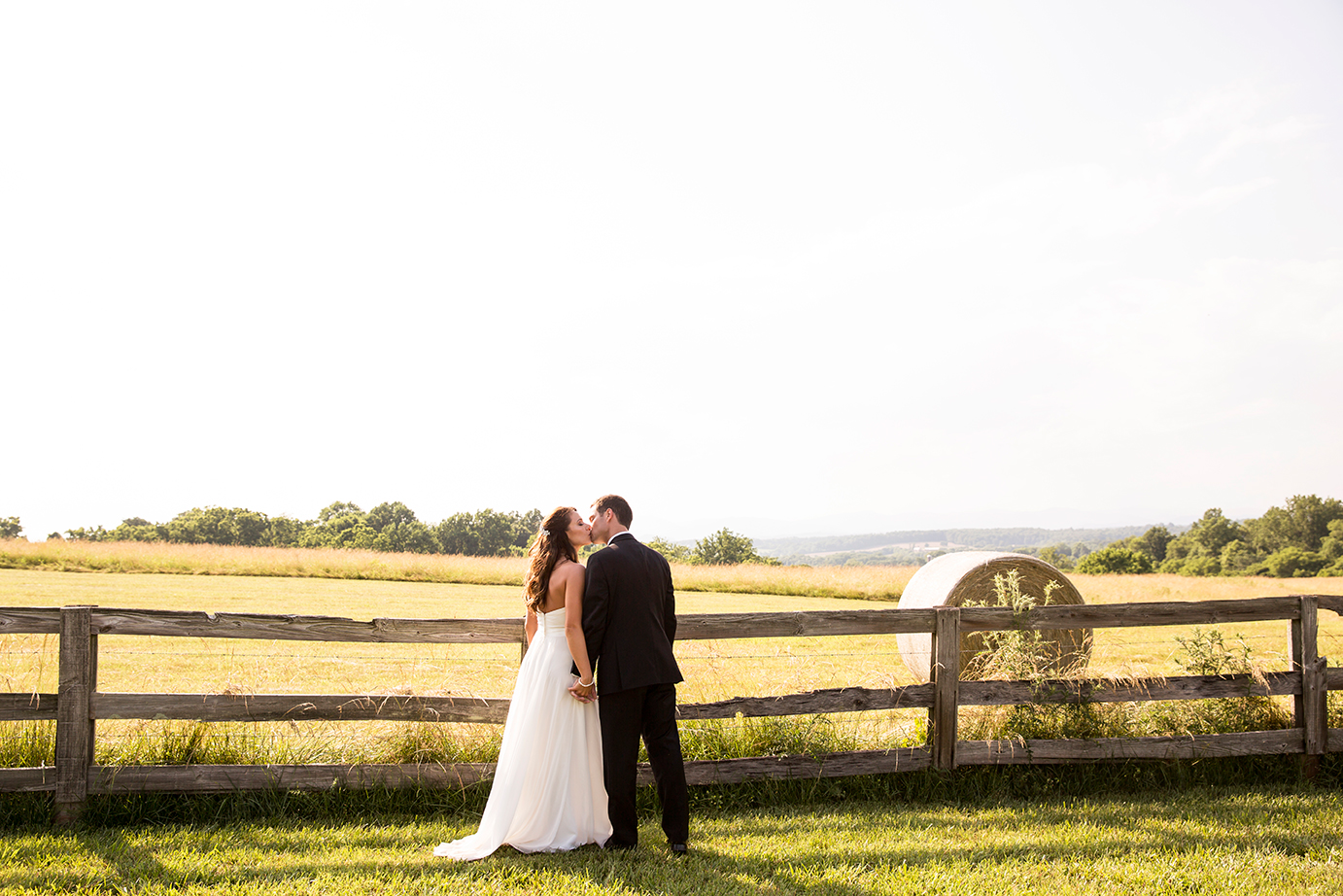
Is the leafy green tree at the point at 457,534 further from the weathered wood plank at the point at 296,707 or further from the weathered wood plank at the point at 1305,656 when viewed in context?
the weathered wood plank at the point at 1305,656

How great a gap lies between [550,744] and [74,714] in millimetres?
3175

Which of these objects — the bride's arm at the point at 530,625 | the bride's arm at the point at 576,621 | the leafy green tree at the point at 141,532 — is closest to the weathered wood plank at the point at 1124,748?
the bride's arm at the point at 576,621

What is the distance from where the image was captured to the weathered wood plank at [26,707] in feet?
17.3

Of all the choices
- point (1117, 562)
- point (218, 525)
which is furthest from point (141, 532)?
point (1117, 562)

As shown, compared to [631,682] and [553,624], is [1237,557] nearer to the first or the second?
[631,682]

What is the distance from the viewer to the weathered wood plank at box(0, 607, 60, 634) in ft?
17.3

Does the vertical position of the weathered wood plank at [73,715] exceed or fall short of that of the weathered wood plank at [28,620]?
it falls short

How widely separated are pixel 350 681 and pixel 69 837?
5855 millimetres

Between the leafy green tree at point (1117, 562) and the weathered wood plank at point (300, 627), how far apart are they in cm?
6680

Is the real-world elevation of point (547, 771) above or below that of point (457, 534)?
above

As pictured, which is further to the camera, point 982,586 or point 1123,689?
point 982,586

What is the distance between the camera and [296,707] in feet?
18.3

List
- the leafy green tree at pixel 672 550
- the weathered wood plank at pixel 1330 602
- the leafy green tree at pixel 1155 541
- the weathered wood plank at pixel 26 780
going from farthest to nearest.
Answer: the leafy green tree at pixel 1155 541 < the leafy green tree at pixel 672 550 < the weathered wood plank at pixel 1330 602 < the weathered wood plank at pixel 26 780

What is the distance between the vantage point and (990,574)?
9812 millimetres
